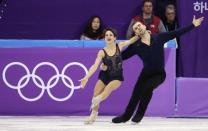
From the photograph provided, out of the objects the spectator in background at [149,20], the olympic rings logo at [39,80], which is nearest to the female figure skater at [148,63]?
the olympic rings logo at [39,80]

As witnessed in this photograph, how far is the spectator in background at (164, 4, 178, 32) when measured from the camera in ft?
40.7

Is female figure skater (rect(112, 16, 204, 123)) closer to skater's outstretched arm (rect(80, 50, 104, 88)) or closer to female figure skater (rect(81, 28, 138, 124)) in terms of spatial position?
female figure skater (rect(81, 28, 138, 124))

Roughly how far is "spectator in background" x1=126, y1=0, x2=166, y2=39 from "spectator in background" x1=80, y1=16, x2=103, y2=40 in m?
0.55

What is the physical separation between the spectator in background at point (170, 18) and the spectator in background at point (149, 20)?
418 millimetres

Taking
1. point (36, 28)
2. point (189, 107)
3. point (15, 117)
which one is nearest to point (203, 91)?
point (189, 107)

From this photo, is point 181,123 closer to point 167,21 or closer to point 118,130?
point 118,130

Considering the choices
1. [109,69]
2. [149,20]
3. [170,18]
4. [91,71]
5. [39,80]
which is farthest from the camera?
[170,18]

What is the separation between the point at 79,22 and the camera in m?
13.4

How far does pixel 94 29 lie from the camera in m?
12.1

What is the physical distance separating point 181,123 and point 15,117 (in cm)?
281

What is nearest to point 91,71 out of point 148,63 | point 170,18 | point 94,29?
point 148,63

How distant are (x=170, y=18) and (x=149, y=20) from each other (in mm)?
602

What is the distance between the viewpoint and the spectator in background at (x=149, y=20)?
11898 mm

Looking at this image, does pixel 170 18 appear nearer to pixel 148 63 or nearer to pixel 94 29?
pixel 94 29
